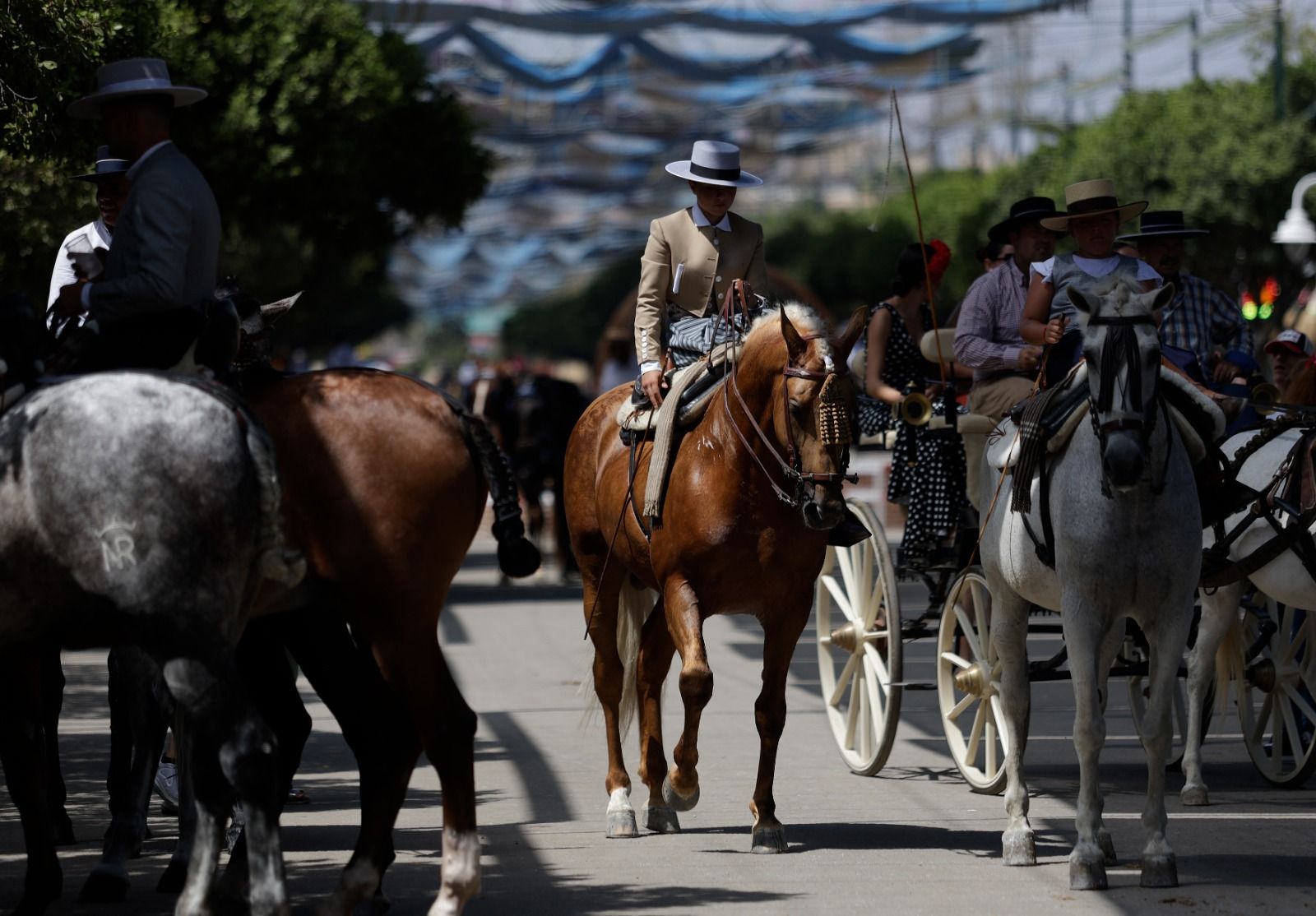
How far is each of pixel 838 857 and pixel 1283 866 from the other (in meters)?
1.74

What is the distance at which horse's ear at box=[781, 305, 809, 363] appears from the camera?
28.3 feet

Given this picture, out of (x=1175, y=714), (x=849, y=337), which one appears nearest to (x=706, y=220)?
(x=849, y=337)

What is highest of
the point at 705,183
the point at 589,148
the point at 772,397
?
the point at 705,183

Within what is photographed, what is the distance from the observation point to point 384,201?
27.8m

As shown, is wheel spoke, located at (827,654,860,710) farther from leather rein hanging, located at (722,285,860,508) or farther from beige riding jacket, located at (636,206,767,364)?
leather rein hanging, located at (722,285,860,508)

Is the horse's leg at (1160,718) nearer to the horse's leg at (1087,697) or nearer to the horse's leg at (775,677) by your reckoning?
the horse's leg at (1087,697)

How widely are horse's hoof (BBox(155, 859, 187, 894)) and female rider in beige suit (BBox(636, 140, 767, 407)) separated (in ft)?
10.2

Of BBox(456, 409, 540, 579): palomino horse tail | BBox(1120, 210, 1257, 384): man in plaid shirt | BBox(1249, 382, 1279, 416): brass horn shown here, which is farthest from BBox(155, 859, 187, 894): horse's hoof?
BBox(1249, 382, 1279, 416): brass horn

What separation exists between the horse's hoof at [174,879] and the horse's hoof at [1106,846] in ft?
11.2

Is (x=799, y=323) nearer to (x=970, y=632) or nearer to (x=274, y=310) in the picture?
(x=274, y=310)

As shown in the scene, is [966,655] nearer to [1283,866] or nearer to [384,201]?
[1283,866]

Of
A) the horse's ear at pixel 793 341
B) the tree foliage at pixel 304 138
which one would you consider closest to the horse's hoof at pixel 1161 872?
the horse's ear at pixel 793 341

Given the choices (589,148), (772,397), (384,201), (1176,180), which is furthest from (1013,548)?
(589,148)

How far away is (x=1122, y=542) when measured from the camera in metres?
8.05
